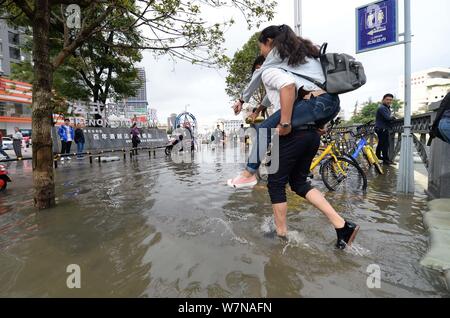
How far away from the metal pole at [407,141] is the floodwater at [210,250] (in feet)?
0.83

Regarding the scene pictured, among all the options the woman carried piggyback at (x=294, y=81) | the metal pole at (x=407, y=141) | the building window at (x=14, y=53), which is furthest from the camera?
the building window at (x=14, y=53)

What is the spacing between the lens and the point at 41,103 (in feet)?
12.8

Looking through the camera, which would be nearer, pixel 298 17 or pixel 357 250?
pixel 357 250

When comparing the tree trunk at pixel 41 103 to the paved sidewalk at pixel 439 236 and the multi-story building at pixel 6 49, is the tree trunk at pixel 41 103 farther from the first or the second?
the multi-story building at pixel 6 49

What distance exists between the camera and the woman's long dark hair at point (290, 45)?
88.0 inches

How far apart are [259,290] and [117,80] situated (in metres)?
21.6

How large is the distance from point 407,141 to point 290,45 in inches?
132

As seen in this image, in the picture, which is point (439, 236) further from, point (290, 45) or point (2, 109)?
point (2, 109)

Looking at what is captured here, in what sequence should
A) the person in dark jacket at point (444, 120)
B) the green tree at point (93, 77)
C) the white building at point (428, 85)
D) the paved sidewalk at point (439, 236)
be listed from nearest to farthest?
the paved sidewalk at point (439, 236), the person in dark jacket at point (444, 120), the green tree at point (93, 77), the white building at point (428, 85)

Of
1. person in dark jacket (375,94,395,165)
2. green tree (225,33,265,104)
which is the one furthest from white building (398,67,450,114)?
person in dark jacket (375,94,395,165)

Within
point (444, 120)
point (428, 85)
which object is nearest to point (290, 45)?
point (444, 120)

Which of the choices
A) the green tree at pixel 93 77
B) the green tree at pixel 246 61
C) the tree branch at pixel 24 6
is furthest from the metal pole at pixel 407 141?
the green tree at pixel 246 61
